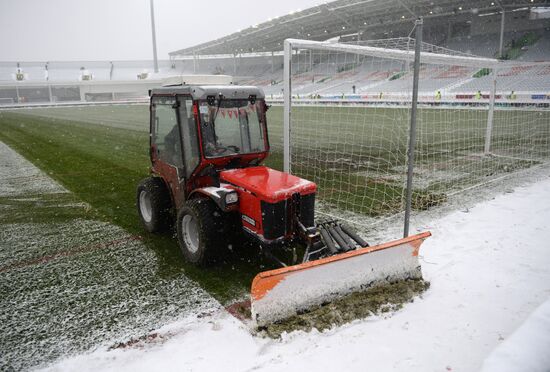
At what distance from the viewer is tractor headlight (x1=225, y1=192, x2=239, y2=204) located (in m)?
4.10

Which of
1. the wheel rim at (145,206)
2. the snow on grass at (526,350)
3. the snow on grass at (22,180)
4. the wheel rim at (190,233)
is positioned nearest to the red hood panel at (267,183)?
the wheel rim at (190,233)

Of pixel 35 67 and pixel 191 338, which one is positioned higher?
pixel 35 67

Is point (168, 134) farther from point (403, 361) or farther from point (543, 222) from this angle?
point (543, 222)

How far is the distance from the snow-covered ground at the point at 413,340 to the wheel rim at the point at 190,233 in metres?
1.12

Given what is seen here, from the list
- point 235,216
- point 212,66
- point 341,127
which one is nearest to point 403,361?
point 235,216

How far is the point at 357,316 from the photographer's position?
346 cm

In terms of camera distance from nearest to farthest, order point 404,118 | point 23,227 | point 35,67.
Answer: point 23,227 → point 404,118 → point 35,67

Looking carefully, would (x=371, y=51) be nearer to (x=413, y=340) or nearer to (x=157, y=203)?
(x=157, y=203)

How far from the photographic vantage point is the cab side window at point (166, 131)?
478 centimetres

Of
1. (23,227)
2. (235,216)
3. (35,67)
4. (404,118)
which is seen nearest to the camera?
(235,216)

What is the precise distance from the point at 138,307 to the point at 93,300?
0.51 meters

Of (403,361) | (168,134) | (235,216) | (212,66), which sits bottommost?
(403,361)

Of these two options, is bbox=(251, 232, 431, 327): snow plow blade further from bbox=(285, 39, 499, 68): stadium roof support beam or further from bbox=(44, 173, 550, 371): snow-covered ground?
bbox=(285, 39, 499, 68): stadium roof support beam

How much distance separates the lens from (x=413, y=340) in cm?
320
